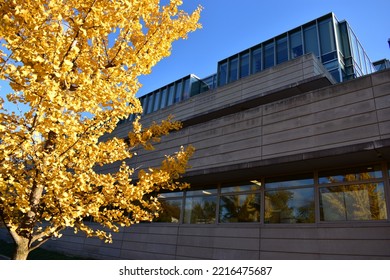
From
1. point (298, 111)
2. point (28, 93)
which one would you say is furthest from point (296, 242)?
point (28, 93)

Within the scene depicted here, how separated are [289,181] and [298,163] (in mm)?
1133

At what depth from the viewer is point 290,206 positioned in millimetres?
10211

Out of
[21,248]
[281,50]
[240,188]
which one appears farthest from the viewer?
[281,50]

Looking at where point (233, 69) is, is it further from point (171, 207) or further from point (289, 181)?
point (289, 181)

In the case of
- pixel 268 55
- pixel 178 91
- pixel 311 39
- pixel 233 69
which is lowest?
pixel 233 69

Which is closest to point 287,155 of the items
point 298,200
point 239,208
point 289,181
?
point 289,181

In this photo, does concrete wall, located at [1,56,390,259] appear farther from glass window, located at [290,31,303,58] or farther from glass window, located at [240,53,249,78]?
glass window, located at [240,53,249,78]

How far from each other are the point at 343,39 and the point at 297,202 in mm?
16287

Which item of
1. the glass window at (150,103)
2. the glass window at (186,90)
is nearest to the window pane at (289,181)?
the glass window at (186,90)

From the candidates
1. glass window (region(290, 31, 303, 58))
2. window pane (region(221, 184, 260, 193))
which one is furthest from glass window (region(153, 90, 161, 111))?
window pane (region(221, 184, 260, 193))

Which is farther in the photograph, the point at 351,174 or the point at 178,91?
A: the point at 178,91

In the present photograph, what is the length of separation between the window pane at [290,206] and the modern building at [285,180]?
3 cm

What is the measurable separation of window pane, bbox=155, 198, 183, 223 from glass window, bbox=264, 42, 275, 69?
13.5m

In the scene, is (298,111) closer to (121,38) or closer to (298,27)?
(121,38)
